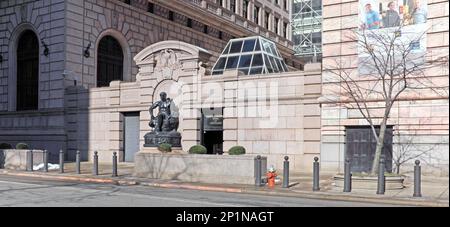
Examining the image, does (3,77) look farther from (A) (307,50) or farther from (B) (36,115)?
(A) (307,50)

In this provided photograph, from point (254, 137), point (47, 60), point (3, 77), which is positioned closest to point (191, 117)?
point (254, 137)

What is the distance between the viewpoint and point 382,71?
21.6 metres

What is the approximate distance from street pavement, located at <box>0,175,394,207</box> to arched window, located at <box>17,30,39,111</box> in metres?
19.9

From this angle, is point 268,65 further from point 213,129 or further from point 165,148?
point 165,148

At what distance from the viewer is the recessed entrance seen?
2789 cm

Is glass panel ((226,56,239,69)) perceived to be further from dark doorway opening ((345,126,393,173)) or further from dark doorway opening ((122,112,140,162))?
dark doorway opening ((345,126,393,173))

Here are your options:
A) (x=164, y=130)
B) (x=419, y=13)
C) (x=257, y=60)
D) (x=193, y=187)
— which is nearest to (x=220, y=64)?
(x=257, y=60)

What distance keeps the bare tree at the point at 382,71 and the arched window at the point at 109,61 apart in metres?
17.8

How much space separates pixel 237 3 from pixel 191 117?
26411 mm

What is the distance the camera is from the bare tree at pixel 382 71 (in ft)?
68.6

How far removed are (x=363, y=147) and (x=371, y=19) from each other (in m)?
5.52

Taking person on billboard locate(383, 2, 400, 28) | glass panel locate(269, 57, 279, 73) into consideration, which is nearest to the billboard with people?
person on billboard locate(383, 2, 400, 28)

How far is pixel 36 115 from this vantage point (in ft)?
115
